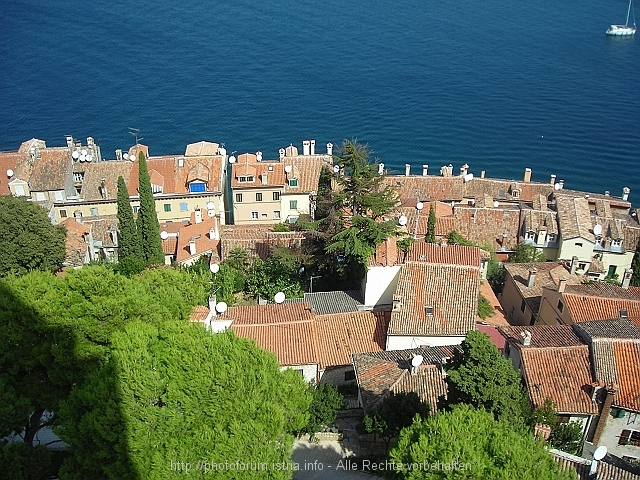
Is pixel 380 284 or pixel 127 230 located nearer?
pixel 380 284

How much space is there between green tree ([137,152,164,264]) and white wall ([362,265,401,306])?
18.5 meters

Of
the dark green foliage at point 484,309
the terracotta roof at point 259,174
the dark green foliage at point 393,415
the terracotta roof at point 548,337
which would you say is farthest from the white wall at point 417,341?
the terracotta roof at point 259,174

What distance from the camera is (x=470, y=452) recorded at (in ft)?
57.7

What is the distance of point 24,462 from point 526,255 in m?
39.5

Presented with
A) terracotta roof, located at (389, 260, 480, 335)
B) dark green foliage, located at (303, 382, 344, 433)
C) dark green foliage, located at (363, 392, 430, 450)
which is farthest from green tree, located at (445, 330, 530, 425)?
terracotta roof, located at (389, 260, 480, 335)

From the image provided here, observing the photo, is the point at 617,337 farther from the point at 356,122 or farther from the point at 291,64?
the point at 291,64

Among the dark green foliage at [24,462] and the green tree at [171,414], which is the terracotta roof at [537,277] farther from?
the dark green foliage at [24,462]

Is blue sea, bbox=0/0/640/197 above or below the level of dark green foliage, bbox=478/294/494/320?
above

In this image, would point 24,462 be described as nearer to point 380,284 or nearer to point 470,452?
point 470,452

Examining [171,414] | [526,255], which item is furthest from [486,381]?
[526,255]

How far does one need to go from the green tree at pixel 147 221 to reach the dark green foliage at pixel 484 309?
2386 cm

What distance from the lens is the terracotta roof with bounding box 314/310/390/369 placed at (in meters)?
32.3

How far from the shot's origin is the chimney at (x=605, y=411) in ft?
88.0

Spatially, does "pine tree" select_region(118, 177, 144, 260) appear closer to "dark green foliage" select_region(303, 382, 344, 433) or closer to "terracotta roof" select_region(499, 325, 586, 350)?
"dark green foliage" select_region(303, 382, 344, 433)
